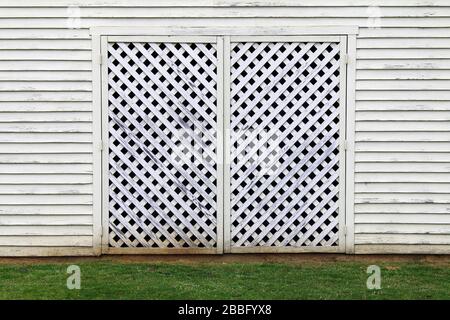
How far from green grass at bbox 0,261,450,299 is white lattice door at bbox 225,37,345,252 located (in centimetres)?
55

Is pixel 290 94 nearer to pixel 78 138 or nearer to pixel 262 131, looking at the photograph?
pixel 262 131

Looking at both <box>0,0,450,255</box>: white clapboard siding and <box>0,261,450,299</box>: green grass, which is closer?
<box>0,261,450,299</box>: green grass

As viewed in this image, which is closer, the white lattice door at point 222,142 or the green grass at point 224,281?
the green grass at point 224,281

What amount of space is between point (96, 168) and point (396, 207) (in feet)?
10.1

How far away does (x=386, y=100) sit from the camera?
880 cm

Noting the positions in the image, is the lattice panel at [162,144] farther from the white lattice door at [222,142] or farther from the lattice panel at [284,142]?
the lattice panel at [284,142]

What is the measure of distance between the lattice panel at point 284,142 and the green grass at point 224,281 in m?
0.57

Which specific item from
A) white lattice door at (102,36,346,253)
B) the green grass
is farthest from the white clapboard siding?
the green grass

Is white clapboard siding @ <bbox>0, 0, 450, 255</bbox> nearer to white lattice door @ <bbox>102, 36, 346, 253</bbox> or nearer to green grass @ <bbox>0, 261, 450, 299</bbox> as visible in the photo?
white lattice door @ <bbox>102, 36, 346, 253</bbox>

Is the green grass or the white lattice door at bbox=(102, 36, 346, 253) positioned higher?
the white lattice door at bbox=(102, 36, 346, 253)

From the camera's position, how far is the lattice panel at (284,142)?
8.79m

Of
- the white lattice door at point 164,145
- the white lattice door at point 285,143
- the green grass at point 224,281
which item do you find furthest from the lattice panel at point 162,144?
the green grass at point 224,281

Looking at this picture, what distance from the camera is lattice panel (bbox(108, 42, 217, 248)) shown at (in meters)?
8.77

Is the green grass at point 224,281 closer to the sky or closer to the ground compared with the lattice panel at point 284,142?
closer to the ground
